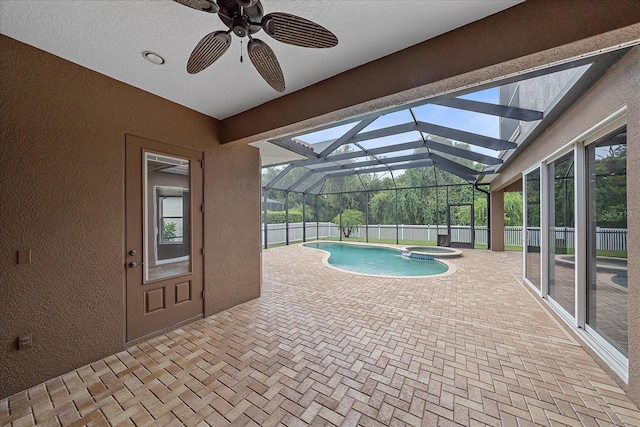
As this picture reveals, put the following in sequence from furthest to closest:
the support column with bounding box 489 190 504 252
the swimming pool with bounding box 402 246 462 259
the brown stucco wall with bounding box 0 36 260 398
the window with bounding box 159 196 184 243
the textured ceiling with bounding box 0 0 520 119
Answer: the support column with bounding box 489 190 504 252 < the swimming pool with bounding box 402 246 462 259 < the window with bounding box 159 196 184 243 < the brown stucco wall with bounding box 0 36 260 398 < the textured ceiling with bounding box 0 0 520 119

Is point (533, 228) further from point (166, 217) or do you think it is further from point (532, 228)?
point (166, 217)

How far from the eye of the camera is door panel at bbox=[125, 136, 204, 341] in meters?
2.62

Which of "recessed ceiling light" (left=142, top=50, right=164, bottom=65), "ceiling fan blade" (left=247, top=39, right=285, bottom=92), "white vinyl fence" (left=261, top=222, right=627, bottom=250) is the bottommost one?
"white vinyl fence" (left=261, top=222, right=627, bottom=250)

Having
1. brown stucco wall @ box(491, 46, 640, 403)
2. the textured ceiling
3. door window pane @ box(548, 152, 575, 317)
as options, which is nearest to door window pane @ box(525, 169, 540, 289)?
door window pane @ box(548, 152, 575, 317)

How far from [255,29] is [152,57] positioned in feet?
4.37

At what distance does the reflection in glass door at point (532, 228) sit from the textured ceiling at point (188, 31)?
354 centimetres

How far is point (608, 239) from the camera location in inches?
88.8

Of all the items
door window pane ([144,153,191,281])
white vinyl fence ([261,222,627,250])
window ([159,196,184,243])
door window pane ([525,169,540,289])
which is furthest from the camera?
white vinyl fence ([261,222,627,250])

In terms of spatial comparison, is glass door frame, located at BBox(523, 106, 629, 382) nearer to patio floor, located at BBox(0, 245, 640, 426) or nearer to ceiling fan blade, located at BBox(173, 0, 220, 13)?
patio floor, located at BBox(0, 245, 640, 426)

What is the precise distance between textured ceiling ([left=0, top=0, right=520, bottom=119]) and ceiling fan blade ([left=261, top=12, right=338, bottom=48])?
0.48 metres

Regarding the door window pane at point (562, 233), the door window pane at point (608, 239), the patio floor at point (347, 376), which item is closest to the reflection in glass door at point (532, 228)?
the door window pane at point (562, 233)

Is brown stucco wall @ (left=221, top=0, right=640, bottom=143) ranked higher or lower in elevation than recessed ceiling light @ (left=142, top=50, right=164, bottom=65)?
lower

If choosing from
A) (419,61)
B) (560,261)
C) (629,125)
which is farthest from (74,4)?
(560,261)

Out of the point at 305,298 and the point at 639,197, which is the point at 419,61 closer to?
the point at 639,197
